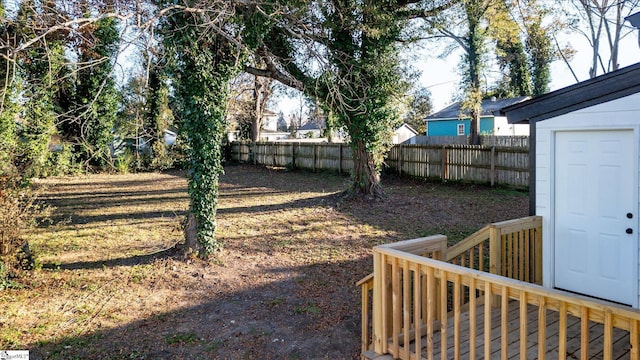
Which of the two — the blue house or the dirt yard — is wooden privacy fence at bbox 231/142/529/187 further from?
the blue house

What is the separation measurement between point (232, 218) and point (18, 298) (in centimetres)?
523

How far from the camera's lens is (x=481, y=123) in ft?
102

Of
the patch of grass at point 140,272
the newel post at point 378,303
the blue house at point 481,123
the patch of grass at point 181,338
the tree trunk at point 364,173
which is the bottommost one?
the patch of grass at point 181,338

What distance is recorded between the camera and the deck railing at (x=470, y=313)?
2.46 m

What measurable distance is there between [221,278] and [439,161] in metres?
11.2

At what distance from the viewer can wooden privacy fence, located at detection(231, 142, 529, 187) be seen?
13.5 metres

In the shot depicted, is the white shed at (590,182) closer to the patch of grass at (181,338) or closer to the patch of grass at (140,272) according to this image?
the patch of grass at (181,338)

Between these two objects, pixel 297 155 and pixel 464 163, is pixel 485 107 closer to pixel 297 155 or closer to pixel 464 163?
pixel 297 155

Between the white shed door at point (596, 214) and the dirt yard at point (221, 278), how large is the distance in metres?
2.62

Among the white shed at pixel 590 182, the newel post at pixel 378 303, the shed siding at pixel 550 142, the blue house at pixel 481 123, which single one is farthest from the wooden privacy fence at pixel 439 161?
the blue house at pixel 481 123

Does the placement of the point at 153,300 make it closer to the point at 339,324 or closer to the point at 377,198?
the point at 339,324

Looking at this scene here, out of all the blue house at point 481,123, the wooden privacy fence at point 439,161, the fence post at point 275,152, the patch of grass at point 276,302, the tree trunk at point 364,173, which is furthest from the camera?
the blue house at point 481,123

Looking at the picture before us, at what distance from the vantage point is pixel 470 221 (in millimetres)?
9484

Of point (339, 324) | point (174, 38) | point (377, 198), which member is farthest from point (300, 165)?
point (339, 324)
